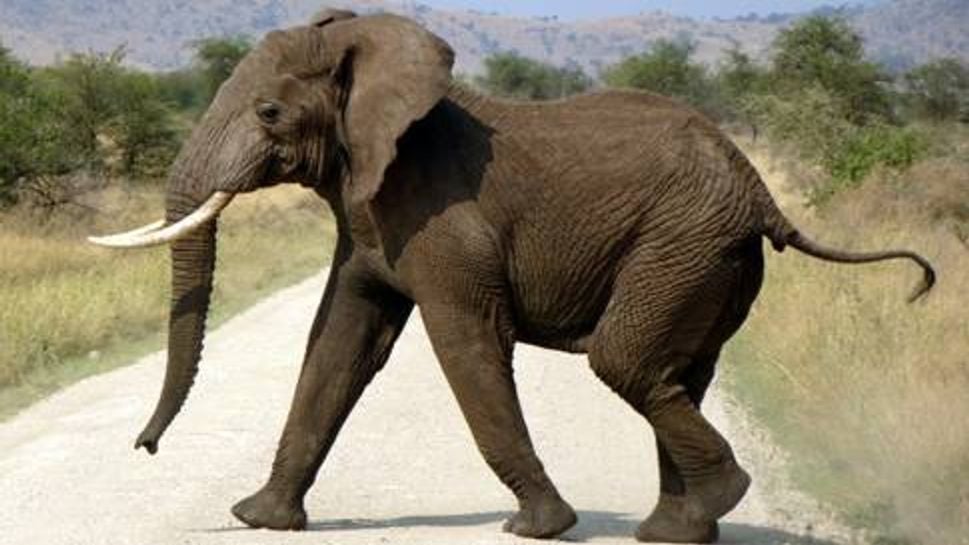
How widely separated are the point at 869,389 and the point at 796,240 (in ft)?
12.5

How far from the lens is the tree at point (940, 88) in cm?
6718

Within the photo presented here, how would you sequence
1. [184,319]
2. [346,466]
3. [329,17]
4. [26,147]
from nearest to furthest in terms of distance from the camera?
[184,319] < [329,17] < [346,466] < [26,147]

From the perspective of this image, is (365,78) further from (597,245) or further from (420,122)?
(597,245)

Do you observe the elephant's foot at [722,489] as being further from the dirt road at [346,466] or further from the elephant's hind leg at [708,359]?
the dirt road at [346,466]

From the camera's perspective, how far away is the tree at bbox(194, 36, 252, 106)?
7038 cm

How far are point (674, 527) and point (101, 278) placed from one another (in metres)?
13.8

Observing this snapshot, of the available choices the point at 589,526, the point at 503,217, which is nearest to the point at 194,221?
the point at 503,217

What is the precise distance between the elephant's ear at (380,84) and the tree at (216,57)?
6185 centimetres

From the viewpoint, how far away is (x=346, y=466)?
1073 centimetres

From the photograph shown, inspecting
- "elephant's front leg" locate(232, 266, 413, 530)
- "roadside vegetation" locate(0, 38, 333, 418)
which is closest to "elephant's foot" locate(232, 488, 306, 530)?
"elephant's front leg" locate(232, 266, 413, 530)

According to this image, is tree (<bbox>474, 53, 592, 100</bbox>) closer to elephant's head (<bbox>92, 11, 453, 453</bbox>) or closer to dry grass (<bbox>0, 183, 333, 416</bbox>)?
dry grass (<bbox>0, 183, 333, 416</bbox>)

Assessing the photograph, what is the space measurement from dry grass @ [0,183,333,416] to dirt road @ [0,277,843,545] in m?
0.79

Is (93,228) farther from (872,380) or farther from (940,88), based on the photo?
(940,88)

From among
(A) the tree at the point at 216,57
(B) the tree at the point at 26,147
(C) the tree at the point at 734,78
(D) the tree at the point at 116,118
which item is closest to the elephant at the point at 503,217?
(B) the tree at the point at 26,147
